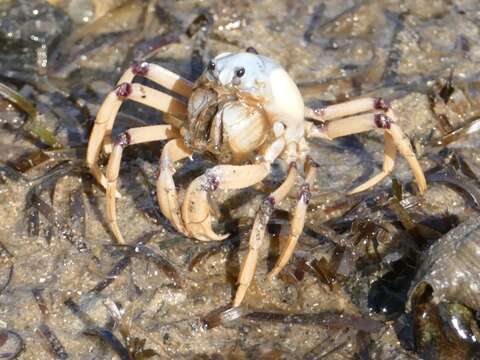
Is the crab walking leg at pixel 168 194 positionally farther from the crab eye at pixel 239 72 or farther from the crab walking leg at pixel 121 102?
the crab eye at pixel 239 72

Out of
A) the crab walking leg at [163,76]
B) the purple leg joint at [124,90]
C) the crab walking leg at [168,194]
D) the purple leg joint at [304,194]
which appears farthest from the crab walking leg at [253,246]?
the purple leg joint at [124,90]

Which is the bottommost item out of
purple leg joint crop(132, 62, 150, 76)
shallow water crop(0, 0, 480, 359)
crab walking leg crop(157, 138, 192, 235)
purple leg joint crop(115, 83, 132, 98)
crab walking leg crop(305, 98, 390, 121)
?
shallow water crop(0, 0, 480, 359)

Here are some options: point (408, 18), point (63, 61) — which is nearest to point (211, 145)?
point (63, 61)

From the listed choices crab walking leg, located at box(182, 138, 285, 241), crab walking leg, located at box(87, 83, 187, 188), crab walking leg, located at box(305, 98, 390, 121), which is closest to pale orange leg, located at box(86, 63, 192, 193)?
crab walking leg, located at box(87, 83, 187, 188)

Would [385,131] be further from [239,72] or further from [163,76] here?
[163,76]

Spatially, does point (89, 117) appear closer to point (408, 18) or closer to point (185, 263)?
point (185, 263)

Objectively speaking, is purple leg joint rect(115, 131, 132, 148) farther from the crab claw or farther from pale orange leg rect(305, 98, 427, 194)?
pale orange leg rect(305, 98, 427, 194)

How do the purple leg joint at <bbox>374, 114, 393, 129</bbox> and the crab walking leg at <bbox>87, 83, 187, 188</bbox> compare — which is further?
the crab walking leg at <bbox>87, 83, 187, 188</bbox>

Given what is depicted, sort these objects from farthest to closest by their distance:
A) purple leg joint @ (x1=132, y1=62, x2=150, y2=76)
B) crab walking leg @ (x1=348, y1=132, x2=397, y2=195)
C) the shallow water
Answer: crab walking leg @ (x1=348, y1=132, x2=397, y2=195)
purple leg joint @ (x1=132, y1=62, x2=150, y2=76)
the shallow water

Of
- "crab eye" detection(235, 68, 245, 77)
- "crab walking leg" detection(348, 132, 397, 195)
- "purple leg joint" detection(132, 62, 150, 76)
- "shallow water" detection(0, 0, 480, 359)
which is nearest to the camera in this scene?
"shallow water" detection(0, 0, 480, 359)
